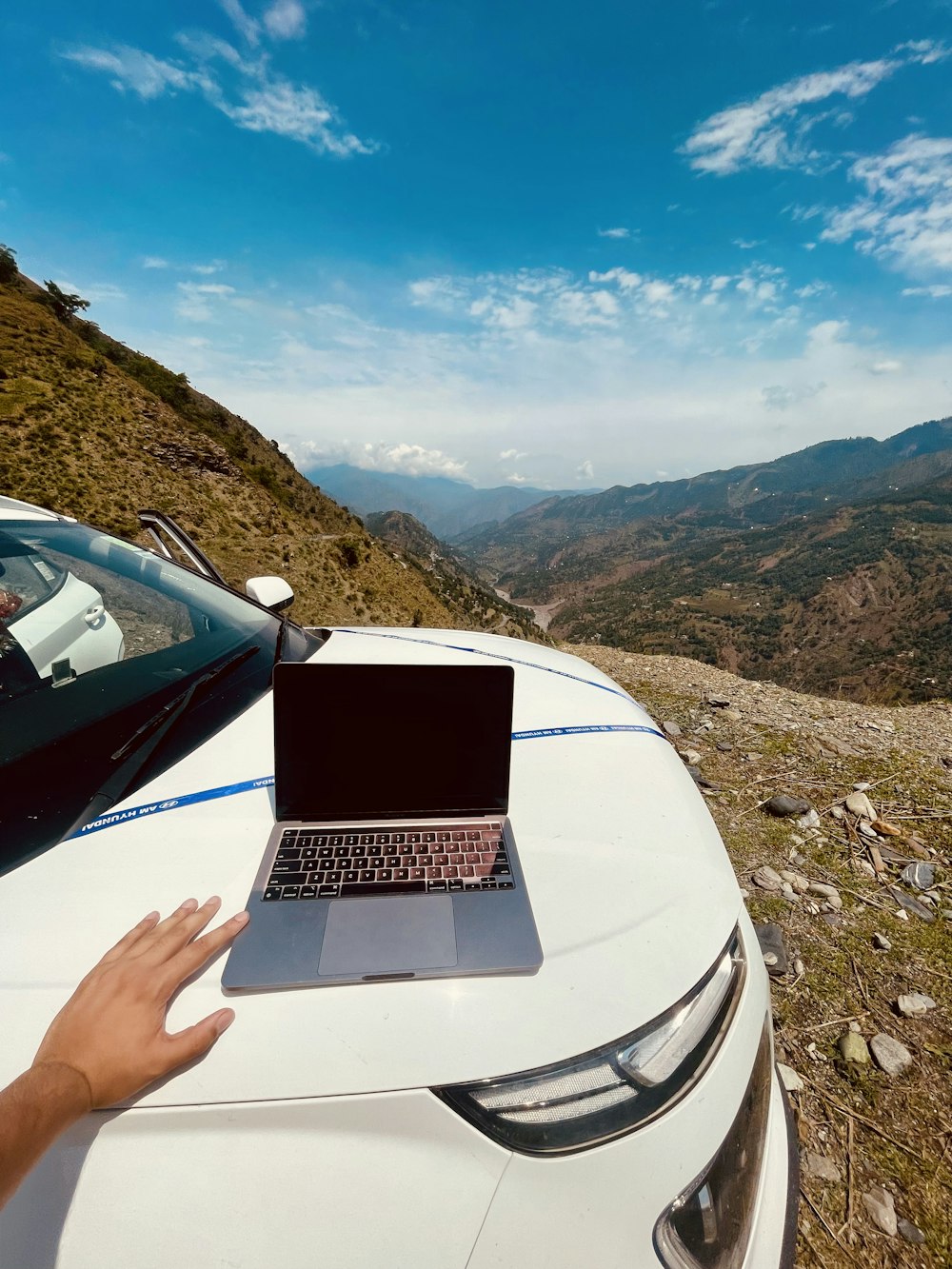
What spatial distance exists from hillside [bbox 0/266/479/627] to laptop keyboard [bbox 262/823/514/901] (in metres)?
16.7

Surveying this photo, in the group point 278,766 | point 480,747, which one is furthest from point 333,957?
point 480,747

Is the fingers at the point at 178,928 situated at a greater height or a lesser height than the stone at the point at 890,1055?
greater

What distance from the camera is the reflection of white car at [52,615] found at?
230cm

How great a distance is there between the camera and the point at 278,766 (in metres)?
1.52

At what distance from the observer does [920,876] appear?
2.97m

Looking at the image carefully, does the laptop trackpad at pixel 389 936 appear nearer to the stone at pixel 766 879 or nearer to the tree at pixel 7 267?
the stone at pixel 766 879

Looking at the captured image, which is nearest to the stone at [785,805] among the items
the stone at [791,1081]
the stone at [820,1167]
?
the stone at [791,1081]

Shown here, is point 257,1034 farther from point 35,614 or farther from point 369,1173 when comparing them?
point 35,614

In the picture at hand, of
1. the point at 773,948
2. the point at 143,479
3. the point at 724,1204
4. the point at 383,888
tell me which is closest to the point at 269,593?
the point at 383,888

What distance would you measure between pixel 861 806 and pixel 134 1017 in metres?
4.13

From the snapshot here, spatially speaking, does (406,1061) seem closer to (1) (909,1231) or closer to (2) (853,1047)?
(1) (909,1231)

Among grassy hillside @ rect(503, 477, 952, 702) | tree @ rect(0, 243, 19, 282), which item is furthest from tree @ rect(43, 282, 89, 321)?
grassy hillside @ rect(503, 477, 952, 702)

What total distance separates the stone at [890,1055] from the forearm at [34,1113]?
2682 millimetres

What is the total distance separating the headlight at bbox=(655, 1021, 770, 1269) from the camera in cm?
99
